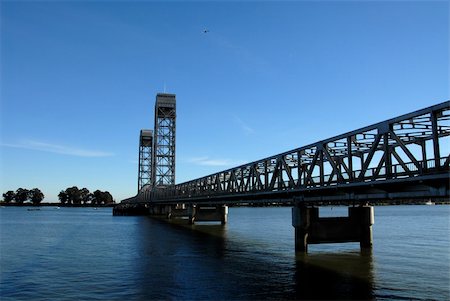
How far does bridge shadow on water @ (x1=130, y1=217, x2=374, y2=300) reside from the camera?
23.2 metres

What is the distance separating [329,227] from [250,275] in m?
14.0

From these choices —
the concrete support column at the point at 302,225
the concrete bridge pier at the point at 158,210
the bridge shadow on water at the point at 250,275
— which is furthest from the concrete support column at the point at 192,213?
the concrete support column at the point at 302,225

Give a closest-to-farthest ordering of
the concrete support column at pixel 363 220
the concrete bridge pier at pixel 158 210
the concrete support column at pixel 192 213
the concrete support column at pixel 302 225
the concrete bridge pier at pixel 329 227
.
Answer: the concrete support column at pixel 302 225
the concrete bridge pier at pixel 329 227
the concrete support column at pixel 363 220
the concrete support column at pixel 192 213
the concrete bridge pier at pixel 158 210

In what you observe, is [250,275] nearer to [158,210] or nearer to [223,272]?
[223,272]

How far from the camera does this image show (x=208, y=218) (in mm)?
93875

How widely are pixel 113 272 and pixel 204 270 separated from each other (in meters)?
6.16

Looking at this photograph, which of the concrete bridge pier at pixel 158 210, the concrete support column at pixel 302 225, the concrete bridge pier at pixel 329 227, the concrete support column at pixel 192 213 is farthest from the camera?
the concrete bridge pier at pixel 158 210

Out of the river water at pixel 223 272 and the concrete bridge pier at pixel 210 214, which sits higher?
the concrete bridge pier at pixel 210 214

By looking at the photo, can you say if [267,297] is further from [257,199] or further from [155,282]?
[257,199]

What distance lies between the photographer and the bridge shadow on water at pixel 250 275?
2322cm

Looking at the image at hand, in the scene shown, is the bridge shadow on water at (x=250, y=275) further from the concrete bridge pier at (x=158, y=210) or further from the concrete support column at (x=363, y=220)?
the concrete bridge pier at (x=158, y=210)

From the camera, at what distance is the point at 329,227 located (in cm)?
4053

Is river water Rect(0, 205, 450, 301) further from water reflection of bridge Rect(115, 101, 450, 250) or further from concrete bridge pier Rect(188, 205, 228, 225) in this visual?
concrete bridge pier Rect(188, 205, 228, 225)

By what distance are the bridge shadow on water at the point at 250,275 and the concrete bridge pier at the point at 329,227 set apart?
142 centimetres
